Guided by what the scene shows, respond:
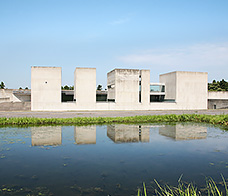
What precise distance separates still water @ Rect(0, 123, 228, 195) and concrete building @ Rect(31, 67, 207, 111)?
14217 mm

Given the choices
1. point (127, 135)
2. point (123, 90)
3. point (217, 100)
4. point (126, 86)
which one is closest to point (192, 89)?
point (217, 100)

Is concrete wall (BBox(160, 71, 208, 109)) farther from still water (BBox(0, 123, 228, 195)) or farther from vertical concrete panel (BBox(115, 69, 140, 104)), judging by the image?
still water (BBox(0, 123, 228, 195))

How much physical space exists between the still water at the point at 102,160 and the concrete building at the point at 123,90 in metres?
14.2

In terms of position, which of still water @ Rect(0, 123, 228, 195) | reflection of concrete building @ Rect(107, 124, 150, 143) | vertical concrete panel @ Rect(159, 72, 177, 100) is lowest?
still water @ Rect(0, 123, 228, 195)

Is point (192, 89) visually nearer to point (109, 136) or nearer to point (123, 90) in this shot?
point (123, 90)

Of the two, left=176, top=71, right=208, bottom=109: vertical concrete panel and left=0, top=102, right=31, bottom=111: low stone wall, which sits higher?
left=176, top=71, right=208, bottom=109: vertical concrete panel

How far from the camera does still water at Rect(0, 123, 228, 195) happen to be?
6.96 metres

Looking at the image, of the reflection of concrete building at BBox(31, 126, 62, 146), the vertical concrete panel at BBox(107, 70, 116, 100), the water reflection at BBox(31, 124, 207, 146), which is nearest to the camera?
the reflection of concrete building at BBox(31, 126, 62, 146)

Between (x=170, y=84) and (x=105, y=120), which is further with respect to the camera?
(x=170, y=84)

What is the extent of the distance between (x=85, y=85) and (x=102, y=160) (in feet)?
69.5

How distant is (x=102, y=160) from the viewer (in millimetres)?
9523

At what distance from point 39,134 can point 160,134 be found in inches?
327

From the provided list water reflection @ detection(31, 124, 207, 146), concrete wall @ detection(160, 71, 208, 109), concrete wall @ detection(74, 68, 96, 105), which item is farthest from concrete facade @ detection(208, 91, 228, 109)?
water reflection @ detection(31, 124, 207, 146)

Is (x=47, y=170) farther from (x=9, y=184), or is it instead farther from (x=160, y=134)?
(x=160, y=134)
